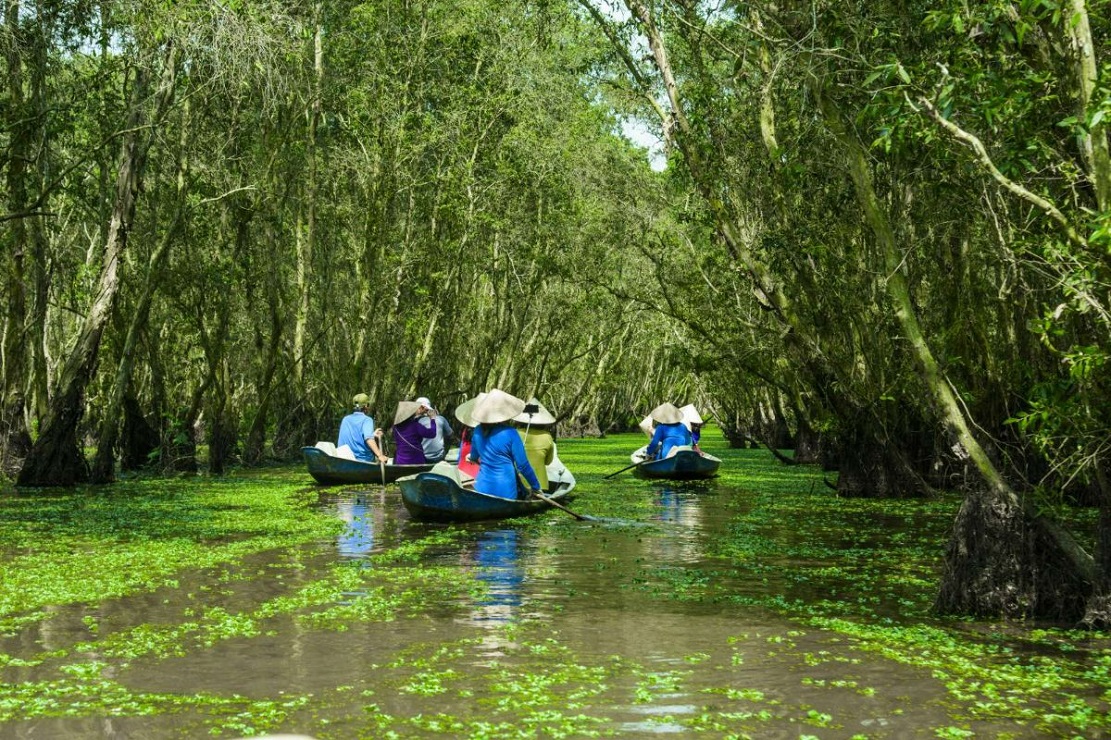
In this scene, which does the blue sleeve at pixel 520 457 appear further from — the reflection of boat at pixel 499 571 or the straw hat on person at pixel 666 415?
the straw hat on person at pixel 666 415

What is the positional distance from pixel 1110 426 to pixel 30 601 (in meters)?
7.00

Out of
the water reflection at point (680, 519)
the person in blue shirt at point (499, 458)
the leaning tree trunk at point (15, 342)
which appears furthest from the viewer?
the leaning tree trunk at point (15, 342)

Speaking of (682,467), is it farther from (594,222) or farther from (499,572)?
(594,222)

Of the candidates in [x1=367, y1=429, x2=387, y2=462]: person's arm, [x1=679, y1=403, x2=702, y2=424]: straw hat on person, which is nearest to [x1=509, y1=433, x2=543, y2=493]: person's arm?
[x1=367, y1=429, x2=387, y2=462]: person's arm

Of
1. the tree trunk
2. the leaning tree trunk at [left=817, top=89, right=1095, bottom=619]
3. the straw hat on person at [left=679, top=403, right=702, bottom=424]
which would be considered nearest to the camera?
the leaning tree trunk at [left=817, top=89, right=1095, bottom=619]

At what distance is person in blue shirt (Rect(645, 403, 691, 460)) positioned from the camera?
79.9 ft

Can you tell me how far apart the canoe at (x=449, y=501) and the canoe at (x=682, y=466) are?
788 centimetres

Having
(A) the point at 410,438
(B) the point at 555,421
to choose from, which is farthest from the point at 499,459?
(A) the point at 410,438

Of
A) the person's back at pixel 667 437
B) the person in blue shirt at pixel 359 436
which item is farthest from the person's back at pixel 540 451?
the person's back at pixel 667 437

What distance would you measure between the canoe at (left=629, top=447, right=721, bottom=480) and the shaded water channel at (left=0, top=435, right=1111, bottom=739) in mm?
10878

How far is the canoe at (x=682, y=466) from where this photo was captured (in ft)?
75.8

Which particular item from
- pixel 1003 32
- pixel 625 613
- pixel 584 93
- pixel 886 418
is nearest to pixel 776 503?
pixel 886 418

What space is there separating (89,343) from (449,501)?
7.54m

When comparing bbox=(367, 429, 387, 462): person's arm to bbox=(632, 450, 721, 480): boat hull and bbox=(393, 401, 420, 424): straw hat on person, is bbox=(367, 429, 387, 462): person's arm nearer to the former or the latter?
bbox=(393, 401, 420, 424): straw hat on person
